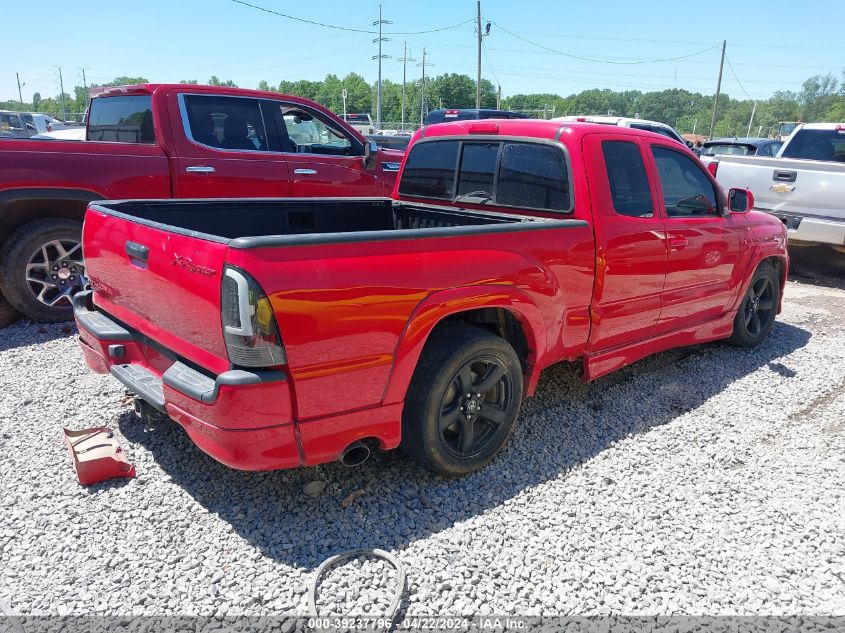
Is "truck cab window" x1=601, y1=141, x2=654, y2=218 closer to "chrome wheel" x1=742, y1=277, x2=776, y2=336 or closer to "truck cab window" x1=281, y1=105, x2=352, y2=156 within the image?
"chrome wheel" x1=742, y1=277, x2=776, y2=336

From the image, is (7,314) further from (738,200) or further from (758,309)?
(758,309)

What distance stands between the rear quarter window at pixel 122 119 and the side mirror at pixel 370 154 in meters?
2.07

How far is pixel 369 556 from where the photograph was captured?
2.64m

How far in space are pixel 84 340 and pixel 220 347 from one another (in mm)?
1417

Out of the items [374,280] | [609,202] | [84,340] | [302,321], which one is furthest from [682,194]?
[84,340]

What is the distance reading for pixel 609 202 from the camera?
12.0 ft

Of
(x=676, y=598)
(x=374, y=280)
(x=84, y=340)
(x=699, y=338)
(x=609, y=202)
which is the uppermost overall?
(x=609, y=202)

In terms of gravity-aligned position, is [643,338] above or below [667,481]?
above

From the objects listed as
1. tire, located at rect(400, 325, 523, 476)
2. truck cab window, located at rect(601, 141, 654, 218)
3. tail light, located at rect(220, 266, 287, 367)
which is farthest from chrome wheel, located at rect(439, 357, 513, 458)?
truck cab window, located at rect(601, 141, 654, 218)

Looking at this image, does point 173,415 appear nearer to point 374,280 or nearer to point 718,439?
point 374,280

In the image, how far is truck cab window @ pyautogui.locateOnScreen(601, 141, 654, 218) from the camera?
12.4 feet

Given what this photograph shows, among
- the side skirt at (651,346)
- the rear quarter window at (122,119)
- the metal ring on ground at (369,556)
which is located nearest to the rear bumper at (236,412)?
the metal ring on ground at (369,556)

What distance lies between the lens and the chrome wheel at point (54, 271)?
520 cm

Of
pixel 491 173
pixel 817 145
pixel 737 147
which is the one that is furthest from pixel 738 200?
pixel 737 147
